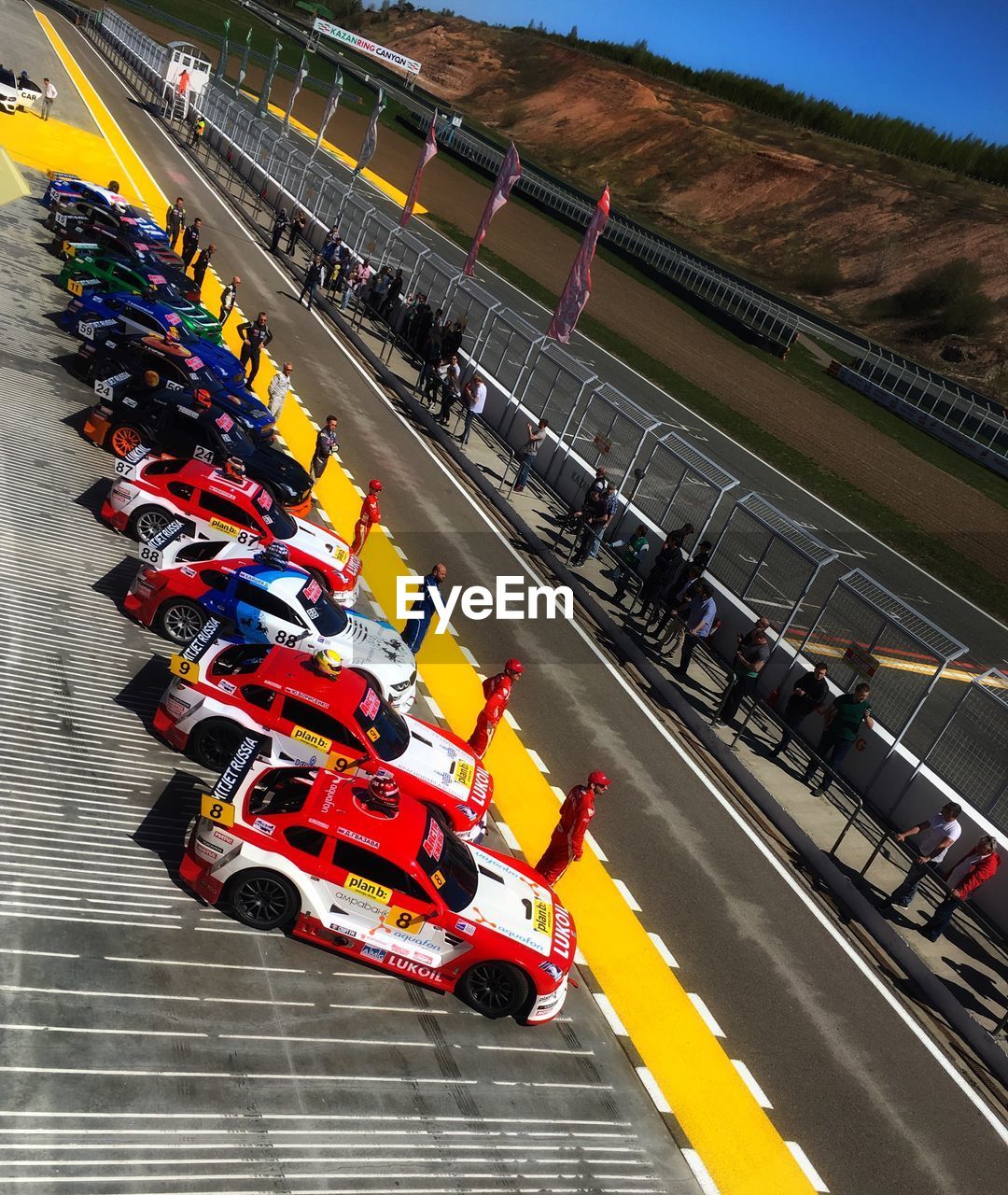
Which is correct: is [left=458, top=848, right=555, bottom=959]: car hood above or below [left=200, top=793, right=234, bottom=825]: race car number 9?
below

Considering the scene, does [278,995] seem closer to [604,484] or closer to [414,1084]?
[414,1084]

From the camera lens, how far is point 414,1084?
9.16 meters

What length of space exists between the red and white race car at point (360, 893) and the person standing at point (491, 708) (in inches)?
136

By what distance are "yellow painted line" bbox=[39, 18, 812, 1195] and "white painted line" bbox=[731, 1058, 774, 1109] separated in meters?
0.06

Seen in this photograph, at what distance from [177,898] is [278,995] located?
56.2 inches

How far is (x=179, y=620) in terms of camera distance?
1423cm

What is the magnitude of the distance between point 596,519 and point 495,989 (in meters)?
13.1

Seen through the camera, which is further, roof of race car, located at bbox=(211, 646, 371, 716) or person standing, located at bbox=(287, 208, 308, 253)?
person standing, located at bbox=(287, 208, 308, 253)

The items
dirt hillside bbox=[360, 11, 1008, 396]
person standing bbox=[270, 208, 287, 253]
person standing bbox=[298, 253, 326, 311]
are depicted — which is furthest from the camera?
dirt hillside bbox=[360, 11, 1008, 396]

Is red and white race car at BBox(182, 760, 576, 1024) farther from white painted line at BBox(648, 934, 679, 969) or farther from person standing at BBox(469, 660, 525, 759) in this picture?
person standing at BBox(469, 660, 525, 759)

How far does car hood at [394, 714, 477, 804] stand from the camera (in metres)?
12.4

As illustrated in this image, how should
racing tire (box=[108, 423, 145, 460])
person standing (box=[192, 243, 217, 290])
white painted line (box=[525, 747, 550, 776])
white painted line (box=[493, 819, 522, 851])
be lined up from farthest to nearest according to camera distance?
person standing (box=[192, 243, 217, 290])
racing tire (box=[108, 423, 145, 460])
white painted line (box=[525, 747, 550, 776])
white painted line (box=[493, 819, 522, 851])

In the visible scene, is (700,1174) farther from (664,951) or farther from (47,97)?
(47,97)

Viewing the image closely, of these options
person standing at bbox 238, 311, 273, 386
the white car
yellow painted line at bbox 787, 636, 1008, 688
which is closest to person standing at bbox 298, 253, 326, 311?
person standing at bbox 238, 311, 273, 386
